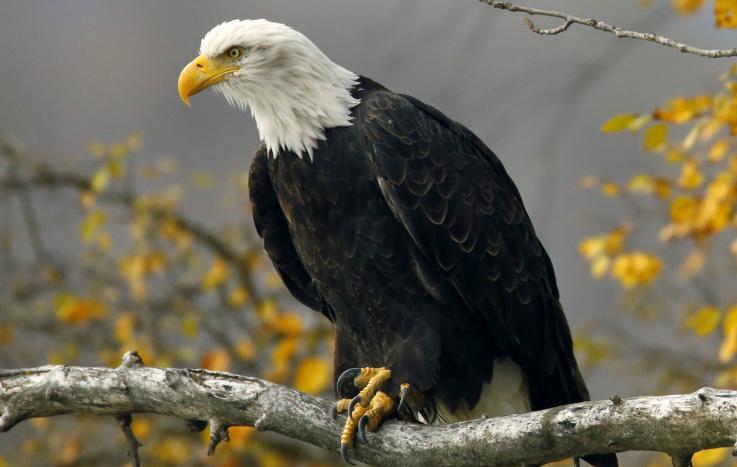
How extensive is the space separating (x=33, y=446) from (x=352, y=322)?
372 cm

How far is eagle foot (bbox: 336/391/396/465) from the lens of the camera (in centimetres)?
318

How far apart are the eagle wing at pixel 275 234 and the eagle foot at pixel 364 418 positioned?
81 centimetres

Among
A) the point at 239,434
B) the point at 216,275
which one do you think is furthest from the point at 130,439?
the point at 216,275

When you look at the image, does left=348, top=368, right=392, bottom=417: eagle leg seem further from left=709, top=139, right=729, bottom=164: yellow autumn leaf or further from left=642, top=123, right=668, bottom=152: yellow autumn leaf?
left=709, top=139, right=729, bottom=164: yellow autumn leaf

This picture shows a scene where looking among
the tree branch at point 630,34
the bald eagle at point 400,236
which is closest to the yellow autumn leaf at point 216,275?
the bald eagle at point 400,236

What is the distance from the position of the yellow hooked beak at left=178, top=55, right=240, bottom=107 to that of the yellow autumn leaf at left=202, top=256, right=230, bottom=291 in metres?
2.68

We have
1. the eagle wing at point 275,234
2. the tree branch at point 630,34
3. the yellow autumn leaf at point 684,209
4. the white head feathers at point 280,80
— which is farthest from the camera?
the yellow autumn leaf at point 684,209

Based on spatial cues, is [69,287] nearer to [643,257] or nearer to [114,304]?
[114,304]

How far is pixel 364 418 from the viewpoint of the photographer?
322 cm

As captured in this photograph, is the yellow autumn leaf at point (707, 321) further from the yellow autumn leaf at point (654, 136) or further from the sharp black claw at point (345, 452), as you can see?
the sharp black claw at point (345, 452)

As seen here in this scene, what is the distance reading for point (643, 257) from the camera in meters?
4.46

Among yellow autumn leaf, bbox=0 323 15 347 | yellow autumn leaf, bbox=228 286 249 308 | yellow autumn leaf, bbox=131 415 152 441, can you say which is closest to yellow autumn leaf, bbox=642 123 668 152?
yellow autumn leaf, bbox=228 286 249 308

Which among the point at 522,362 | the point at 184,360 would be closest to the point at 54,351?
the point at 184,360

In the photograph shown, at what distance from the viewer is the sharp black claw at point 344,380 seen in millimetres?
3652
